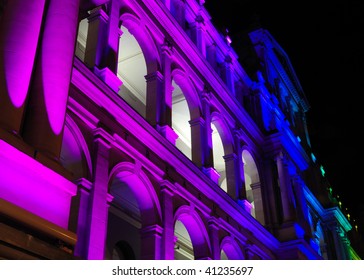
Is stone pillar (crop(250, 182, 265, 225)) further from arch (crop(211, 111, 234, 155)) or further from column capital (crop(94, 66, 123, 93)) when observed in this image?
column capital (crop(94, 66, 123, 93))

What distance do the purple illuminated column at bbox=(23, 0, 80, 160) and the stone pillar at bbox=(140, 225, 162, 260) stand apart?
617cm

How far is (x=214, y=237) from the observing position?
15211 millimetres

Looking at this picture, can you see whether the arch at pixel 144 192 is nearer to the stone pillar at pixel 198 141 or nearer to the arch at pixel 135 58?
the arch at pixel 135 58

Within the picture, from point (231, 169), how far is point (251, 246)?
3027 mm

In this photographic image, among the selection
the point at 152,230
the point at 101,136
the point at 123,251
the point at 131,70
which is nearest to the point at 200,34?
the point at 131,70

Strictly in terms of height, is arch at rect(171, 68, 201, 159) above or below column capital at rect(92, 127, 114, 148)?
above

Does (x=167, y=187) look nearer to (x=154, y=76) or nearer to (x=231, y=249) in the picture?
(x=154, y=76)

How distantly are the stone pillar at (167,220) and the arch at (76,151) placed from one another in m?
3.05

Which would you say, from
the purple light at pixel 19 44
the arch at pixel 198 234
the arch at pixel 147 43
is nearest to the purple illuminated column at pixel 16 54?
the purple light at pixel 19 44

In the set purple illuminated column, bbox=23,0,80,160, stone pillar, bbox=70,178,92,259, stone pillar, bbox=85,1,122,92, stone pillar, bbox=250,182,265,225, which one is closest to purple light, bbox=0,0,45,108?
purple illuminated column, bbox=23,0,80,160

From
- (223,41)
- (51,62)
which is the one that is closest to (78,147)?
(51,62)

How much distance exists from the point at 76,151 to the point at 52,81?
13.1 feet

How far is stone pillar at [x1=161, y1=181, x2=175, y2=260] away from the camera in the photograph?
491 inches
